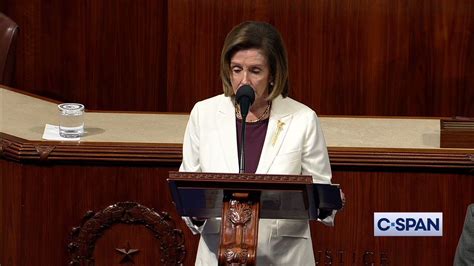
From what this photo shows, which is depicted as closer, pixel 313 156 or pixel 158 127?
pixel 313 156

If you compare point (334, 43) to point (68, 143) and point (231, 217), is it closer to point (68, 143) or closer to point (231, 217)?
point (68, 143)

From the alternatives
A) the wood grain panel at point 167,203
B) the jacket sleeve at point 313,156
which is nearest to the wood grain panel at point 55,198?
the wood grain panel at point 167,203

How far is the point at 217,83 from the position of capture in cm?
611

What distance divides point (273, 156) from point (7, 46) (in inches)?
91.0

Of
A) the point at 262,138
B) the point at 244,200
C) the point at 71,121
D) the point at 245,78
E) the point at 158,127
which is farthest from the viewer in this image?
the point at 158,127

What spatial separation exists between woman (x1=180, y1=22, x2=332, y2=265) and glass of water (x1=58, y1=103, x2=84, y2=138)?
112 cm

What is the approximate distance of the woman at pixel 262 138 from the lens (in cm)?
384

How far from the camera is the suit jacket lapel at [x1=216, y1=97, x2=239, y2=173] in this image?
3871 mm

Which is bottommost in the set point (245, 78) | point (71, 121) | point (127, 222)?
point (127, 222)

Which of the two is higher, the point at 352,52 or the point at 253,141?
the point at 352,52

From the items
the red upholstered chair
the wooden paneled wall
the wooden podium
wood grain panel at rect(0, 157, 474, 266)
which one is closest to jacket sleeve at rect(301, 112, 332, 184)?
the wooden podium

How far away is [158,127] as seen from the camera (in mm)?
5234

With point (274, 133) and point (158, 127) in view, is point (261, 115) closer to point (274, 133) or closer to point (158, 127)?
point (274, 133)

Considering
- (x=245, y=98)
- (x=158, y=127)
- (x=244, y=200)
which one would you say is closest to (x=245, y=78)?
(x=245, y=98)
